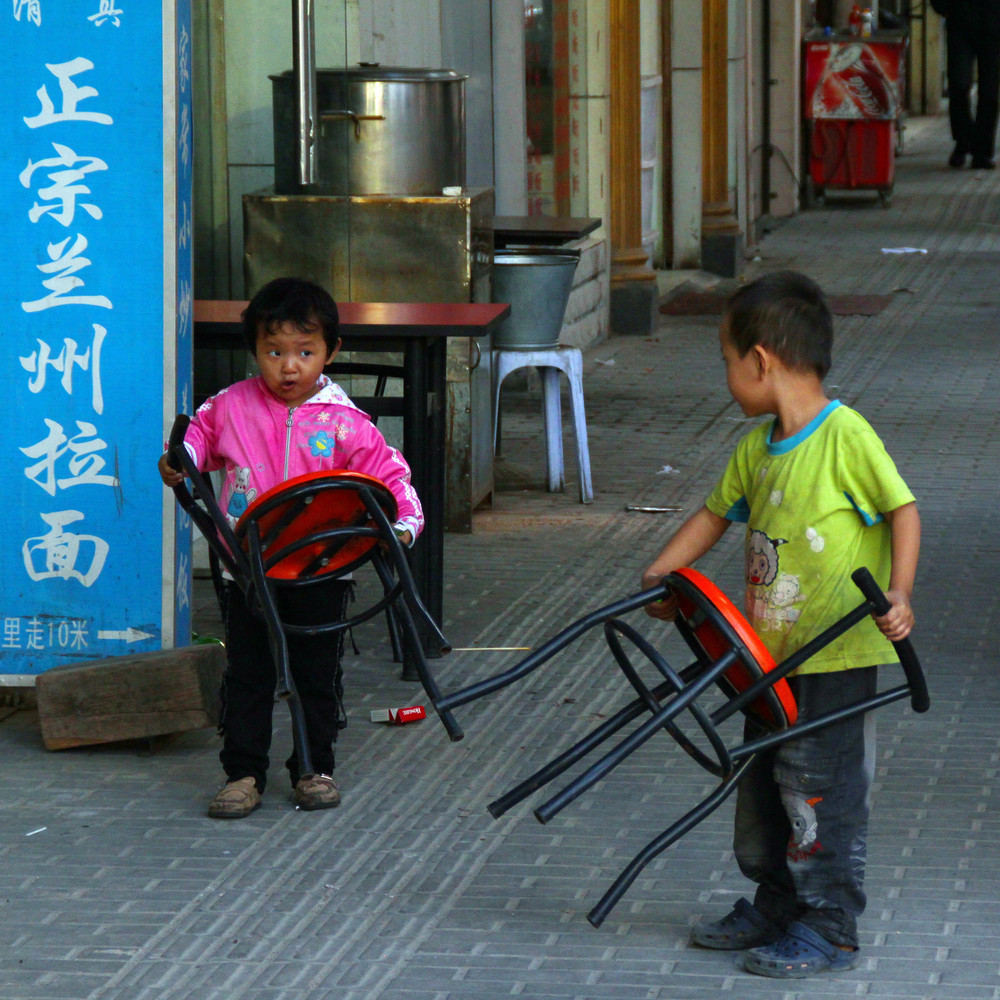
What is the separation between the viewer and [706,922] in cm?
387

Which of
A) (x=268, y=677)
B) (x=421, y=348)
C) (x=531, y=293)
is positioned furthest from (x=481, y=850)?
(x=531, y=293)

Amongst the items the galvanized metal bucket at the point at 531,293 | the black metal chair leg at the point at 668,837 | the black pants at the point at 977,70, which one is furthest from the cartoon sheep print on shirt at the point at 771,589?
the black pants at the point at 977,70

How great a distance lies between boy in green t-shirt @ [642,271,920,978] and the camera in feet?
11.4

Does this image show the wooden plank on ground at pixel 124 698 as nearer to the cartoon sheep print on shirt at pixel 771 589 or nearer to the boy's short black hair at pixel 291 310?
the boy's short black hair at pixel 291 310

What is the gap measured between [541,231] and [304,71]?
7.63ft

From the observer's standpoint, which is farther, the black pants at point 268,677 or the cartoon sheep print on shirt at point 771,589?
the black pants at point 268,677

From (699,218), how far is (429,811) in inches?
446

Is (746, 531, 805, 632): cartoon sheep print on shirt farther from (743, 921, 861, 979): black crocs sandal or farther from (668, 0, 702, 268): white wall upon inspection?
(668, 0, 702, 268): white wall

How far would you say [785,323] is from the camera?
350 centimetres

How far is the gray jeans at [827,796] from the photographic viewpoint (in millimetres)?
3561

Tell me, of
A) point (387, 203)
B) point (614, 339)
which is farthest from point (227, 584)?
point (614, 339)

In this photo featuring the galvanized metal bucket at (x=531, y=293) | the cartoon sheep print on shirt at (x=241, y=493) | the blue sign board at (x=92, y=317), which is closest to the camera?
the cartoon sheep print on shirt at (x=241, y=493)

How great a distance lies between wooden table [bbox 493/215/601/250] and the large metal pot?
1.27 meters

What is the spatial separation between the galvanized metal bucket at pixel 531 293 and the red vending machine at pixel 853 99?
1191cm
